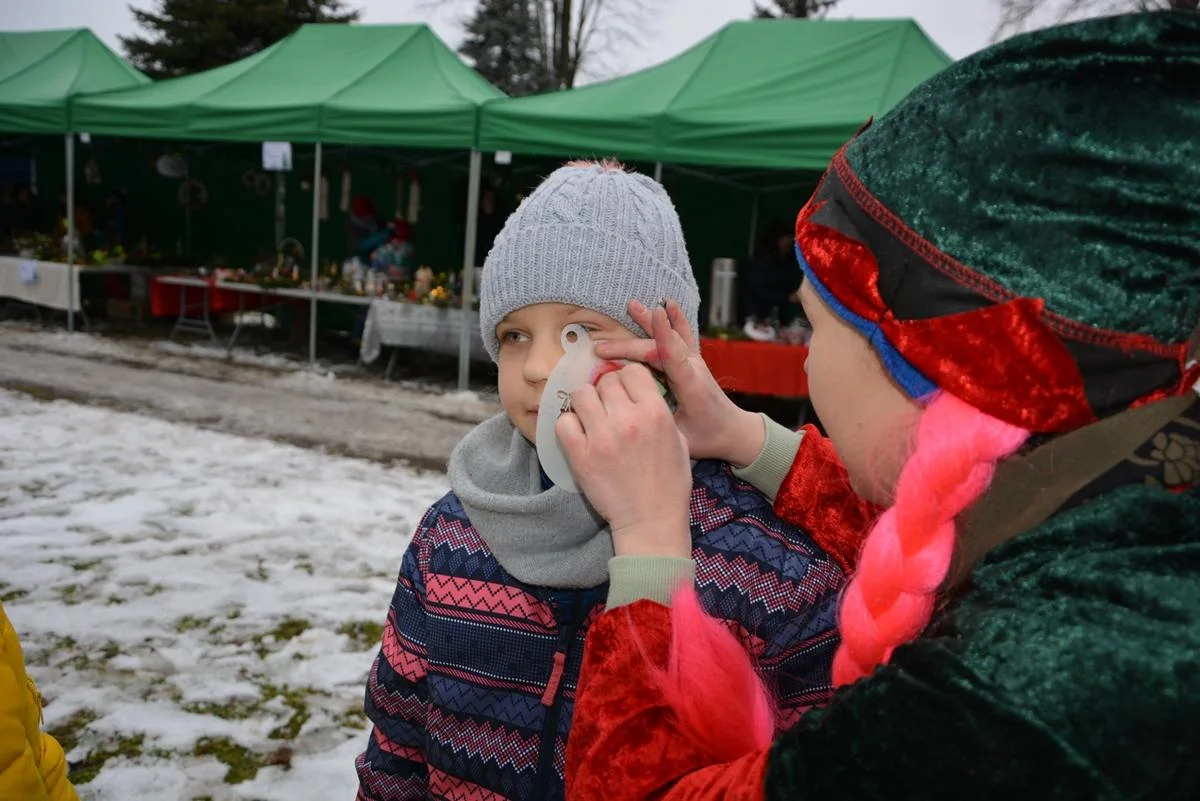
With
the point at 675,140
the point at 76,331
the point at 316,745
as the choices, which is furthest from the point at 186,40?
the point at 316,745

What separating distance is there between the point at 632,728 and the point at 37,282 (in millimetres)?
11697

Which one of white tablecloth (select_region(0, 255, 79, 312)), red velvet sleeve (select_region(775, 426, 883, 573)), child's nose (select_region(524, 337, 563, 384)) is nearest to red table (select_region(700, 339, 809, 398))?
red velvet sleeve (select_region(775, 426, 883, 573))

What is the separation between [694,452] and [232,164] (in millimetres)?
12619

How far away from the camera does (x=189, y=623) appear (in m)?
3.30

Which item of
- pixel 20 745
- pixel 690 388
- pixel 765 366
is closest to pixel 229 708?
pixel 20 745

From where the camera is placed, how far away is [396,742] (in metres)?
1.36

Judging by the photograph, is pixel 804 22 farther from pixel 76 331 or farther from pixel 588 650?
pixel 76 331

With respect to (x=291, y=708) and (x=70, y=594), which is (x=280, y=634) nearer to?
(x=291, y=708)

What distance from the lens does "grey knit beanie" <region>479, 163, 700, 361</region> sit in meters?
1.30

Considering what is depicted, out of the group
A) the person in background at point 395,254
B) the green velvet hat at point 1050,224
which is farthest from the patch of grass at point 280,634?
the person in background at point 395,254

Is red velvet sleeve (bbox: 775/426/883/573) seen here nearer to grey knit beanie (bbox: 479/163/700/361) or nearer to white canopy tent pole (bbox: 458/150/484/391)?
grey knit beanie (bbox: 479/163/700/361)

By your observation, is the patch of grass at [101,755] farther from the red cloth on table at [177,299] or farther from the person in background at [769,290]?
the red cloth on table at [177,299]

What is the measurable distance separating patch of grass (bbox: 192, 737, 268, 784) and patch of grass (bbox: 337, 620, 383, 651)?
66 cm

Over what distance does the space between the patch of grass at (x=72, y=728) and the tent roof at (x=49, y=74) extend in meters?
8.98
